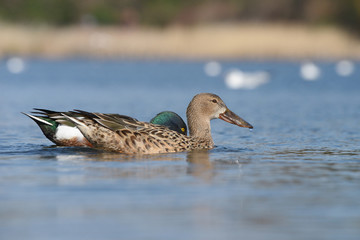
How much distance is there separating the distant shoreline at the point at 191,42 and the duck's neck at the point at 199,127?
23671mm

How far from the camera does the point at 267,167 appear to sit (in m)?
7.80

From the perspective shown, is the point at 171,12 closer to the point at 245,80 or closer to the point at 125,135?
the point at 245,80

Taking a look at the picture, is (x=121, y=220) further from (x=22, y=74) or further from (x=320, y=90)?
(x=22, y=74)

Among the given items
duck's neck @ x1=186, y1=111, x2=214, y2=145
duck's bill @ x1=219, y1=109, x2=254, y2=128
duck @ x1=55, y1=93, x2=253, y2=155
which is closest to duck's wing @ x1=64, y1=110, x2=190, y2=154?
duck @ x1=55, y1=93, x2=253, y2=155

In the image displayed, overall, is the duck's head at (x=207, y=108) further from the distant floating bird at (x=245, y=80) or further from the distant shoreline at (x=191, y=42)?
the distant shoreline at (x=191, y=42)

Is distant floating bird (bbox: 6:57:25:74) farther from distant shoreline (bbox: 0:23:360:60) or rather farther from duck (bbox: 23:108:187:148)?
duck (bbox: 23:108:187:148)

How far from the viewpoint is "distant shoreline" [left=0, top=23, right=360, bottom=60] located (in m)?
33.5

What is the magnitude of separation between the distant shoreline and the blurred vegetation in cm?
678

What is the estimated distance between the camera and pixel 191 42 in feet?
113

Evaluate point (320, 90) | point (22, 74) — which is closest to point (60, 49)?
point (22, 74)

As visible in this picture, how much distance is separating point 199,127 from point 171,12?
36076 millimetres

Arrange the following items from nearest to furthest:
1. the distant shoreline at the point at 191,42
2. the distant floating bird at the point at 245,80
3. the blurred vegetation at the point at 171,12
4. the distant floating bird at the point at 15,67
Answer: the distant floating bird at the point at 245,80 → the distant floating bird at the point at 15,67 → the distant shoreline at the point at 191,42 → the blurred vegetation at the point at 171,12

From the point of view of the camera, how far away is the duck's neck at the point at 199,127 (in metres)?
9.44

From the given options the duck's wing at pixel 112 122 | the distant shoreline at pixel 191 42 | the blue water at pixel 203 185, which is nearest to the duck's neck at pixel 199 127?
the blue water at pixel 203 185
